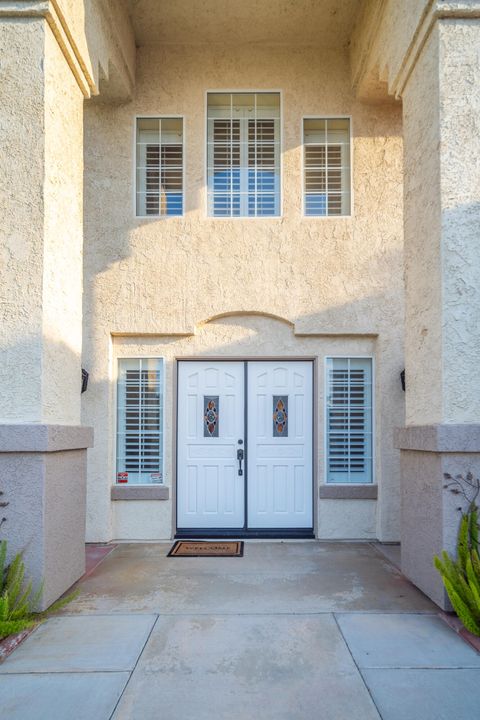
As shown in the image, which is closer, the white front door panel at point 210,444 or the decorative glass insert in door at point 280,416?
the white front door panel at point 210,444

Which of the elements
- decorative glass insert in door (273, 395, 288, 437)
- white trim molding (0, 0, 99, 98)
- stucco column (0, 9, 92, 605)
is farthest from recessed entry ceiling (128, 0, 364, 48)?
decorative glass insert in door (273, 395, 288, 437)

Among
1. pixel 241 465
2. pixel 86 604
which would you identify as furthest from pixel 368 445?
pixel 86 604

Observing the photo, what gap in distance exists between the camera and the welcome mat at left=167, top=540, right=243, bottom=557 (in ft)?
23.6

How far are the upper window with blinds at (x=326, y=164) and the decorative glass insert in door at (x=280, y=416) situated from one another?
2.63 m

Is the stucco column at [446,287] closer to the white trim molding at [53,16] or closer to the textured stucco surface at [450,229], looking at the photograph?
the textured stucco surface at [450,229]

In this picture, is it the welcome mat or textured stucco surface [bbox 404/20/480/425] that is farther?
the welcome mat

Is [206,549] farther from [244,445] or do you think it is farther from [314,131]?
[314,131]

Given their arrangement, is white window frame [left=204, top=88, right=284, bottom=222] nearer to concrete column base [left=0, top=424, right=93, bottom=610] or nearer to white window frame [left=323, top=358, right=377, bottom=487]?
white window frame [left=323, top=358, right=377, bottom=487]

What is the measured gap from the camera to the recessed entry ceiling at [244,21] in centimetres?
742

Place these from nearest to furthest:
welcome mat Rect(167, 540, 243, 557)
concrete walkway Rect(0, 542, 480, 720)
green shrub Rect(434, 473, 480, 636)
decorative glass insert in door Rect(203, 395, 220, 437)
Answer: concrete walkway Rect(0, 542, 480, 720)
green shrub Rect(434, 473, 480, 636)
welcome mat Rect(167, 540, 243, 557)
decorative glass insert in door Rect(203, 395, 220, 437)

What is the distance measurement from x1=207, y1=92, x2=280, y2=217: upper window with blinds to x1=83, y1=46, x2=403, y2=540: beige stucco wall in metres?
0.17

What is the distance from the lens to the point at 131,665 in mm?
4238

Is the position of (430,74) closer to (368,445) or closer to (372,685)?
(368,445)

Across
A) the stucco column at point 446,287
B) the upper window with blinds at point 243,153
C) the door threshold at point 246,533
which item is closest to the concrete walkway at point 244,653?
the stucco column at point 446,287
